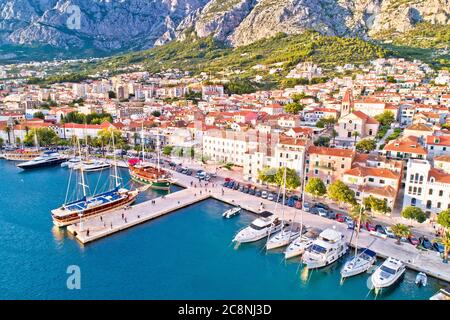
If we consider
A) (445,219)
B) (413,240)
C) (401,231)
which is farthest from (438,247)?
(401,231)

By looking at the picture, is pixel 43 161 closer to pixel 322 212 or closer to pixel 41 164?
pixel 41 164

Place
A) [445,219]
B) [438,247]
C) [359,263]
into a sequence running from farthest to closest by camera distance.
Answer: [445,219] → [438,247] → [359,263]

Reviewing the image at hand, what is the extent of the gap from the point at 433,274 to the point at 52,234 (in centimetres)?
3389

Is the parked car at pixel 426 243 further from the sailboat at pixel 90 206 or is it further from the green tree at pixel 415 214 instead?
the sailboat at pixel 90 206

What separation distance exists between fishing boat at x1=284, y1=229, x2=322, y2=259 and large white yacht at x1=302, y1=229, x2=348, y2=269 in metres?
0.76

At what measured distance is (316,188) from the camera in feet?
136

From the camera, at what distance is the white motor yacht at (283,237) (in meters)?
33.4

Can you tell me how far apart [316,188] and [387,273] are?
15.1 metres

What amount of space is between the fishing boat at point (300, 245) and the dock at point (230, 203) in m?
2.33
